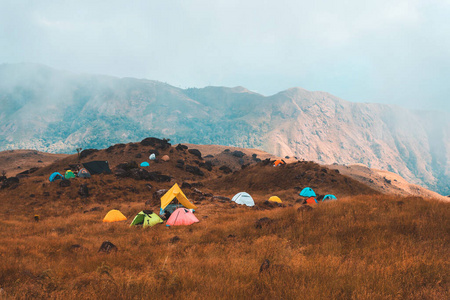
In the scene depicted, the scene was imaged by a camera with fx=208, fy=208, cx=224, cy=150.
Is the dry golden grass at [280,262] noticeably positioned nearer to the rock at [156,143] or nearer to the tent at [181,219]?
the tent at [181,219]

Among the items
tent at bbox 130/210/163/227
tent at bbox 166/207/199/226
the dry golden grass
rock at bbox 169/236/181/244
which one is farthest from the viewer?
tent at bbox 130/210/163/227

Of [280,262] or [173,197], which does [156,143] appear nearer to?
[173,197]

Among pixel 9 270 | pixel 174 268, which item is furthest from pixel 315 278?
pixel 9 270

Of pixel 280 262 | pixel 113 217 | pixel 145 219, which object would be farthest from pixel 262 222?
pixel 113 217

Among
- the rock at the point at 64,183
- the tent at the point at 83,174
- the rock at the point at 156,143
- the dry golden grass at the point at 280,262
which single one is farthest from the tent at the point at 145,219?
the rock at the point at 156,143

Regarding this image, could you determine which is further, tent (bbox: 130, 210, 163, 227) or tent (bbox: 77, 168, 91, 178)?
tent (bbox: 77, 168, 91, 178)

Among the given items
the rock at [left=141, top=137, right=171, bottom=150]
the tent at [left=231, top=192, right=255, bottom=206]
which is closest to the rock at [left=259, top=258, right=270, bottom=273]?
the tent at [left=231, top=192, right=255, bottom=206]

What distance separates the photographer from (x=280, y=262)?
5199 mm

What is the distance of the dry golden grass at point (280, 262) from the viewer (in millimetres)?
4043

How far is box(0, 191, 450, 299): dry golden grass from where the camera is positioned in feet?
13.3

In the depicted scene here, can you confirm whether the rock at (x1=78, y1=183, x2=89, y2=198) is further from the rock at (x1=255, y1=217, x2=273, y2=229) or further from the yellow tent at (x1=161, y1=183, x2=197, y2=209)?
the rock at (x1=255, y1=217, x2=273, y2=229)

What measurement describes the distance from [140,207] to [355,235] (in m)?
17.7

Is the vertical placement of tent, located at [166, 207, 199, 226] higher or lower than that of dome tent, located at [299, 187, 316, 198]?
higher

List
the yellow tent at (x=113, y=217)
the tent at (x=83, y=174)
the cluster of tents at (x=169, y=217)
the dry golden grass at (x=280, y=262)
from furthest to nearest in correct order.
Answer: the tent at (x=83, y=174) < the yellow tent at (x=113, y=217) < the cluster of tents at (x=169, y=217) < the dry golden grass at (x=280, y=262)
